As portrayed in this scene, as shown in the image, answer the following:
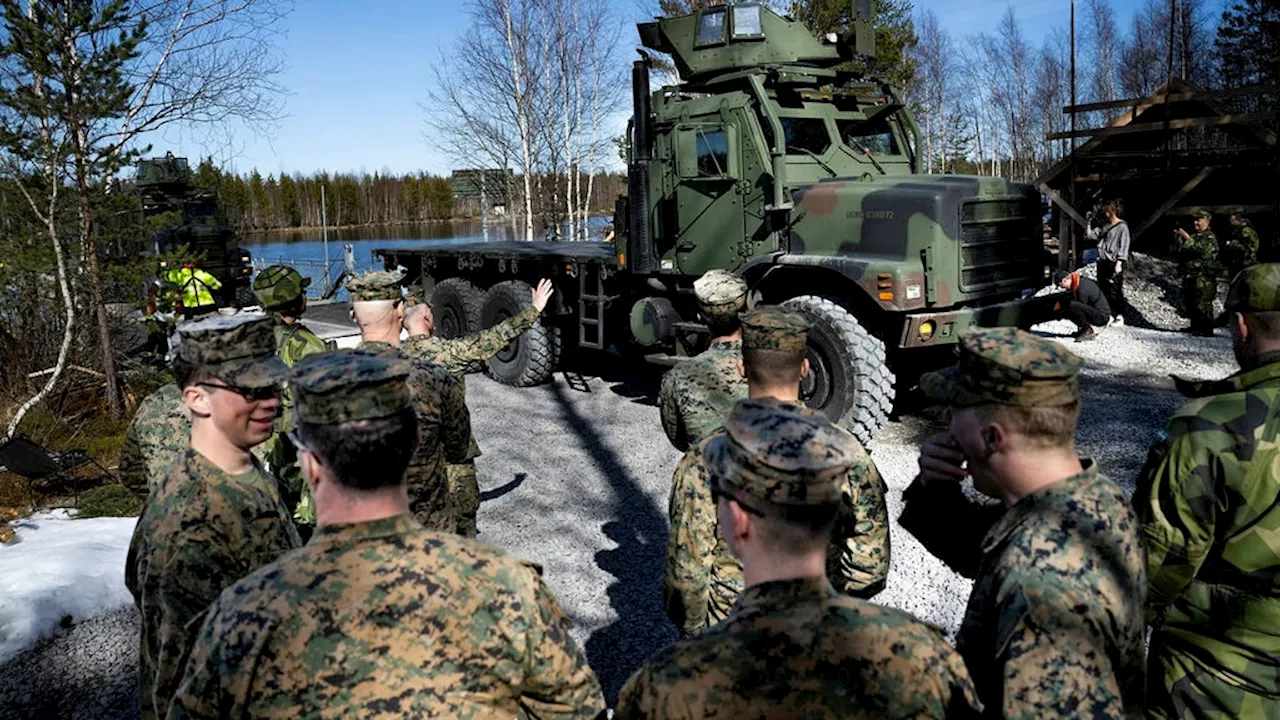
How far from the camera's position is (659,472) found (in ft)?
21.5

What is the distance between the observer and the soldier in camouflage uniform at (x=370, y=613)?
60.6 inches

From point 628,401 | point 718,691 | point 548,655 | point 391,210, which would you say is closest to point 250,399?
point 548,655

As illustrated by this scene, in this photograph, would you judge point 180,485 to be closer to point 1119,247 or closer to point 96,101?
point 96,101

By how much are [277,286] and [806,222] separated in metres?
4.17

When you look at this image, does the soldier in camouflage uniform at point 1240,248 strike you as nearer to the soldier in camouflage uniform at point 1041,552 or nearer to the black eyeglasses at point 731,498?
the soldier in camouflage uniform at point 1041,552

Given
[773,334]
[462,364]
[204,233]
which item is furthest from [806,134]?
[204,233]

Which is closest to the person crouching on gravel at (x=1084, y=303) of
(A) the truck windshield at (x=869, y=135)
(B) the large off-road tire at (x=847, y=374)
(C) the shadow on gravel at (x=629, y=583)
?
(A) the truck windshield at (x=869, y=135)

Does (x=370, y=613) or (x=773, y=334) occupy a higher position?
(x=773, y=334)

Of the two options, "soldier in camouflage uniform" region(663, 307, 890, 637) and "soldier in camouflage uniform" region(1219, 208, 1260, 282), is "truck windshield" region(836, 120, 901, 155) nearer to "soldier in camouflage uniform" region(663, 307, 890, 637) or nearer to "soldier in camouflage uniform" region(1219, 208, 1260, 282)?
"soldier in camouflage uniform" region(1219, 208, 1260, 282)

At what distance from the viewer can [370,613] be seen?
61.4 inches

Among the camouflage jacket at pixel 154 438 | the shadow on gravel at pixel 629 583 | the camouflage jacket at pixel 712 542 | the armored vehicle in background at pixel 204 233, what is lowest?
the shadow on gravel at pixel 629 583

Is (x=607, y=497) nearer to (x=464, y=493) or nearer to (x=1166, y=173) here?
(x=464, y=493)

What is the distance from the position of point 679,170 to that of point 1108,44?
34900 millimetres

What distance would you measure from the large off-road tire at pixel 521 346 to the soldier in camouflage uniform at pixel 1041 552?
25.0ft
